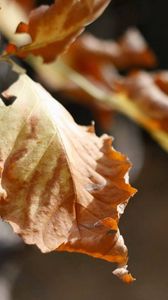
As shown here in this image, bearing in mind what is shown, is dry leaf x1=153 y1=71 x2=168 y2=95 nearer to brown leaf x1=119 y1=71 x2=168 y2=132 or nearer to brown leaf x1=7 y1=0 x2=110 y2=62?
brown leaf x1=119 y1=71 x2=168 y2=132

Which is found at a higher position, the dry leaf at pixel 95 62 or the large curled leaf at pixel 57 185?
the large curled leaf at pixel 57 185

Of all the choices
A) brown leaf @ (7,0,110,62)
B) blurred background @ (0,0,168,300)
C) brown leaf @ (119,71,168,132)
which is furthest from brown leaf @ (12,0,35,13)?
brown leaf @ (7,0,110,62)

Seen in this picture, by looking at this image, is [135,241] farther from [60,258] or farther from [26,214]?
[26,214]

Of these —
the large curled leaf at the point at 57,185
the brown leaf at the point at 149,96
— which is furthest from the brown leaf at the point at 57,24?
the brown leaf at the point at 149,96

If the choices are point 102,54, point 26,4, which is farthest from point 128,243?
point 26,4

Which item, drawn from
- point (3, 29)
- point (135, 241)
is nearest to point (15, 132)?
point (3, 29)

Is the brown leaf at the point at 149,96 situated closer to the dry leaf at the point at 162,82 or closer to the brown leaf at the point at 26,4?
the dry leaf at the point at 162,82
